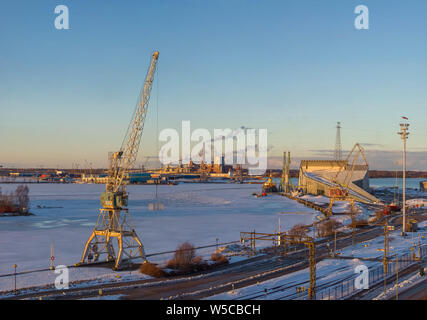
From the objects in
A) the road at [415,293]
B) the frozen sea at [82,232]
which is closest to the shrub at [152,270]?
the frozen sea at [82,232]

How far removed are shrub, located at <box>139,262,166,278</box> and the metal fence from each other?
1413cm

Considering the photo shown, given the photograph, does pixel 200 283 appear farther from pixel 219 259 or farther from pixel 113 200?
pixel 113 200

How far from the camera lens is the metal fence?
30266 mm

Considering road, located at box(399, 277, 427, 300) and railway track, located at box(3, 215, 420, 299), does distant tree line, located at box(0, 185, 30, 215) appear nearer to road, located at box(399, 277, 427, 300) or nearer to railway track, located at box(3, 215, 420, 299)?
railway track, located at box(3, 215, 420, 299)

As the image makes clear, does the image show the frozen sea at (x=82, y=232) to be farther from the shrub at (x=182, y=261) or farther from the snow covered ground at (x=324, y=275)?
the snow covered ground at (x=324, y=275)

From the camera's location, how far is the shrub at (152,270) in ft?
125

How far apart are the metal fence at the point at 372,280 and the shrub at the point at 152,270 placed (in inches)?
556

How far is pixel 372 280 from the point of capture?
34.7 metres

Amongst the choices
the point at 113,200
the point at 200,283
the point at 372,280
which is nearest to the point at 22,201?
the point at 113,200

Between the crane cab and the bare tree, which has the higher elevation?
the crane cab

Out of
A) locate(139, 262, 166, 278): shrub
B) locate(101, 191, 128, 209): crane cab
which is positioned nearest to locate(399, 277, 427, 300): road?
locate(139, 262, 166, 278): shrub

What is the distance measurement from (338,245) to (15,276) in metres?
36.3

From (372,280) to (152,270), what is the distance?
18.8m
